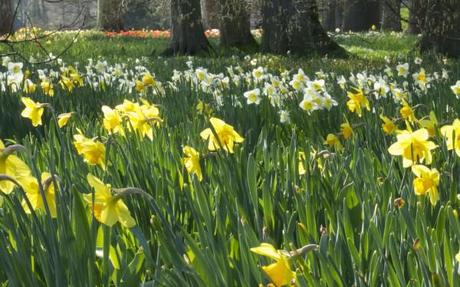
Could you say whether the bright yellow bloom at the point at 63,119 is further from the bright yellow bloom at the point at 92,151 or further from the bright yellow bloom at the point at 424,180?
the bright yellow bloom at the point at 424,180

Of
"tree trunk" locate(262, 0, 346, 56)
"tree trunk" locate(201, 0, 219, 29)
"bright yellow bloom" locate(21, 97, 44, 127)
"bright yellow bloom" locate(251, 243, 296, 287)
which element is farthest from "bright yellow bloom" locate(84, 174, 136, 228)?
"tree trunk" locate(201, 0, 219, 29)

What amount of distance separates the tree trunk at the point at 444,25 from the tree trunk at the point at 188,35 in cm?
377

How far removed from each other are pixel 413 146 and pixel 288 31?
360 inches

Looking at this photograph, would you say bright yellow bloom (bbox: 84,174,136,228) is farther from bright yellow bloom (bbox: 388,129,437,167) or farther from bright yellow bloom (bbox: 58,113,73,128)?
bright yellow bloom (bbox: 58,113,73,128)

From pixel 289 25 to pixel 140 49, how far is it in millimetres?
4309

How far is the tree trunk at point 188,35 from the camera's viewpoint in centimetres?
1188

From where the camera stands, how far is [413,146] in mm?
1701

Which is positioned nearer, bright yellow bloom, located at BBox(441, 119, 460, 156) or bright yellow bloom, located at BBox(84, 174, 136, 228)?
bright yellow bloom, located at BBox(84, 174, 136, 228)

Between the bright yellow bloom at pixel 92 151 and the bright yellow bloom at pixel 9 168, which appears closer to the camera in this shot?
the bright yellow bloom at pixel 9 168

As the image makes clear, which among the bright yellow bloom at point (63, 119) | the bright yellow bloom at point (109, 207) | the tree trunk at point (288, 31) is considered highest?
the bright yellow bloom at point (109, 207)

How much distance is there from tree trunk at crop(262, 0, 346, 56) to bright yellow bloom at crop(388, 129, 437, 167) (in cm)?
884

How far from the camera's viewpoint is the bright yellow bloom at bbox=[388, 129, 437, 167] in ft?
5.53

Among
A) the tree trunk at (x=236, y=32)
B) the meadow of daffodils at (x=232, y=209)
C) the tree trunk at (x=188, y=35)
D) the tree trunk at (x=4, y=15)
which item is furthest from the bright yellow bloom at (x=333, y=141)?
the tree trunk at (x=4, y=15)

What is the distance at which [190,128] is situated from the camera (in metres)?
2.70
